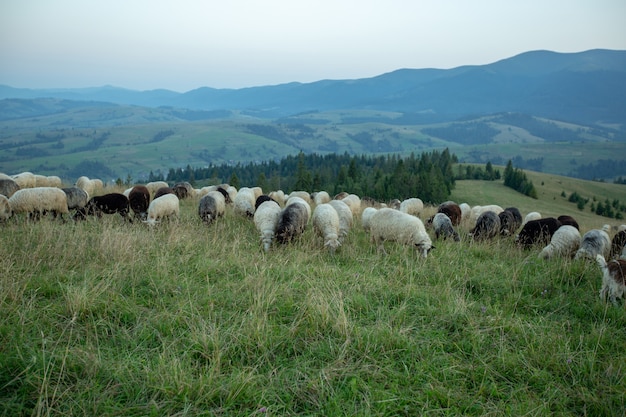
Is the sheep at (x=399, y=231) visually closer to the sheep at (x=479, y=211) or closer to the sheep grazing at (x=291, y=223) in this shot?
the sheep grazing at (x=291, y=223)

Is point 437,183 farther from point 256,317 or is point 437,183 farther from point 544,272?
point 256,317

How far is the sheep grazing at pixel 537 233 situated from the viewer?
13070mm

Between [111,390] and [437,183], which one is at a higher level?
[111,390]

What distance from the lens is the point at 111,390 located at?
3.99 m

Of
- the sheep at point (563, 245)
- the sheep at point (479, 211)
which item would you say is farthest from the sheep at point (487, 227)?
the sheep at point (479, 211)

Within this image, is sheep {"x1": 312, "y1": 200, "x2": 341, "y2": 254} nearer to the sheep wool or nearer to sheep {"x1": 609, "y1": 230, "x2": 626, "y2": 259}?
the sheep wool

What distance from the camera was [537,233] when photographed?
13578 millimetres

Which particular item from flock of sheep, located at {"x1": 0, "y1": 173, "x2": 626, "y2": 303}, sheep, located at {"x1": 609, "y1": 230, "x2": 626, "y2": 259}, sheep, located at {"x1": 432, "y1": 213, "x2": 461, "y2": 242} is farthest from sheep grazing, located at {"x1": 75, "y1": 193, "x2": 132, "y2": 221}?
sheep, located at {"x1": 609, "y1": 230, "x2": 626, "y2": 259}

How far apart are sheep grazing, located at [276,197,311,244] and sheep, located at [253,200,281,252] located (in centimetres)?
22

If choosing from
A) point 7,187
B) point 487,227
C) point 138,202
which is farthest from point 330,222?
point 7,187

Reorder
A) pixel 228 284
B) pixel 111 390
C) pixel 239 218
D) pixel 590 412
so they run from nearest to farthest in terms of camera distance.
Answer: pixel 111 390
pixel 590 412
pixel 228 284
pixel 239 218

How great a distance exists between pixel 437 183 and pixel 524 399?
6542 cm

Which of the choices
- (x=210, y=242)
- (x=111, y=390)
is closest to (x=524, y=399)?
(x=111, y=390)

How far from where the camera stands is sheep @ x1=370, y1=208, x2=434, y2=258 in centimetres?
1065
